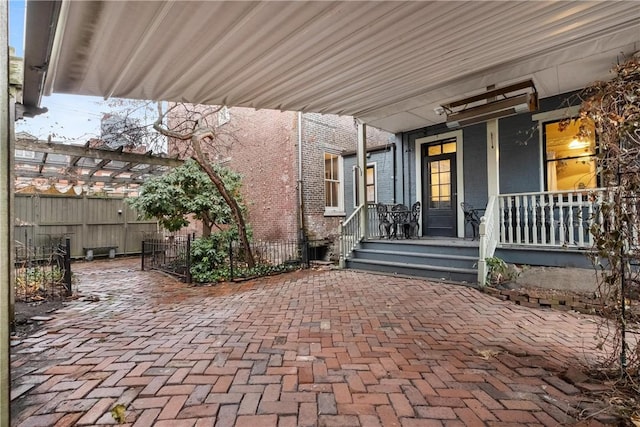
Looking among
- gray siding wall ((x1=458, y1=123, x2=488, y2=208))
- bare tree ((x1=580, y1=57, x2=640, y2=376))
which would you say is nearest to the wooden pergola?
gray siding wall ((x1=458, y1=123, x2=488, y2=208))

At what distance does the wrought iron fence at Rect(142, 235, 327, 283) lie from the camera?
21.3 ft

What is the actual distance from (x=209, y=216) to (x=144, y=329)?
166 inches

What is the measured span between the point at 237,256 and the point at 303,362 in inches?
210

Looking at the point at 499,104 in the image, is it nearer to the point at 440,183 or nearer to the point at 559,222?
the point at 559,222

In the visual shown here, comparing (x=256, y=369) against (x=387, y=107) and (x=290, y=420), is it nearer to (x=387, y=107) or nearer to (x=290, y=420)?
(x=290, y=420)

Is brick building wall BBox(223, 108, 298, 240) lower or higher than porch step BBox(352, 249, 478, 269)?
higher

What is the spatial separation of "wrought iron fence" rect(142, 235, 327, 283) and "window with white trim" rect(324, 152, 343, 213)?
1323 mm

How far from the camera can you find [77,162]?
28.4 ft

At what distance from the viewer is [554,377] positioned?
230cm

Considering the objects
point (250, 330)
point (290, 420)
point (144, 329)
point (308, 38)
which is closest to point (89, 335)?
point (144, 329)

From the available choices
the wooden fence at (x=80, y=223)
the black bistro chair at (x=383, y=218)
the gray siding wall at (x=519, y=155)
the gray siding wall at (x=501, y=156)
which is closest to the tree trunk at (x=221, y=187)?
the black bistro chair at (x=383, y=218)

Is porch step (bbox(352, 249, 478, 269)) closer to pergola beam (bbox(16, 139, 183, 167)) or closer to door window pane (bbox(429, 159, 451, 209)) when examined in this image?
door window pane (bbox(429, 159, 451, 209))

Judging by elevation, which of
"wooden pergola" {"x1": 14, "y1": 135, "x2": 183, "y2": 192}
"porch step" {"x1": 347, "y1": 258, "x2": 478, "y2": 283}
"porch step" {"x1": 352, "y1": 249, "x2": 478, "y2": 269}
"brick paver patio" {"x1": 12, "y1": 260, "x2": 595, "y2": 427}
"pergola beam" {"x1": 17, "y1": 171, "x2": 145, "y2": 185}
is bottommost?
"brick paver patio" {"x1": 12, "y1": 260, "x2": 595, "y2": 427}

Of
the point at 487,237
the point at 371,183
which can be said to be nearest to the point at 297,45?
the point at 487,237
